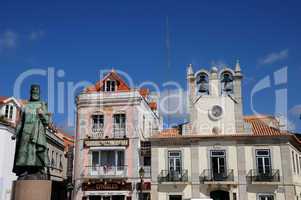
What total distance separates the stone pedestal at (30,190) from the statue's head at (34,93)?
7.88 ft

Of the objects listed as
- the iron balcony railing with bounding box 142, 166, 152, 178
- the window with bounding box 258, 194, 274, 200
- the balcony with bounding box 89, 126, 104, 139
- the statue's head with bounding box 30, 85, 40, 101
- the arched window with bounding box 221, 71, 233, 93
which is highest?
the arched window with bounding box 221, 71, 233, 93

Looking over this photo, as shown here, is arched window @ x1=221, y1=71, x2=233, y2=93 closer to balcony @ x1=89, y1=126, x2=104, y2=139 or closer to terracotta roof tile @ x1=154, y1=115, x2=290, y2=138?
terracotta roof tile @ x1=154, y1=115, x2=290, y2=138

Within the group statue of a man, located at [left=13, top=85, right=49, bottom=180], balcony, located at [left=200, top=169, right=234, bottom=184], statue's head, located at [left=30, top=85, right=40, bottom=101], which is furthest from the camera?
balcony, located at [left=200, top=169, right=234, bottom=184]

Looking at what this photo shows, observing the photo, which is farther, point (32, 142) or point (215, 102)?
point (215, 102)

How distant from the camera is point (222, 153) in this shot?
29609 millimetres

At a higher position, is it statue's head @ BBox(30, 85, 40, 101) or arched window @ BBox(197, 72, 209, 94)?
arched window @ BBox(197, 72, 209, 94)

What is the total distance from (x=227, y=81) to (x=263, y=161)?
6.93 meters

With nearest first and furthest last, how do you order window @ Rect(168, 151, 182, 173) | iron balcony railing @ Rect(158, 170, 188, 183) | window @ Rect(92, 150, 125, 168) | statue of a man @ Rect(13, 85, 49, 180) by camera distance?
statue of a man @ Rect(13, 85, 49, 180), iron balcony railing @ Rect(158, 170, 188, 183), window @ Rect(168, 151, 182, 173), window @ Rect(92, 150, 125, 168)

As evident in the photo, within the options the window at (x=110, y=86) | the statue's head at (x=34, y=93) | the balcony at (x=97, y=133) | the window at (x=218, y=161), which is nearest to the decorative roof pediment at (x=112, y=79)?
the window at (x=110, y=86)

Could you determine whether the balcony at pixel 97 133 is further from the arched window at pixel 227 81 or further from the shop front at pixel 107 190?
the arched window at pixel 227 81

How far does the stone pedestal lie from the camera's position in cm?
977

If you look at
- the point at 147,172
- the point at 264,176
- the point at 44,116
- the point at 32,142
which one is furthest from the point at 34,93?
the point at 264,176

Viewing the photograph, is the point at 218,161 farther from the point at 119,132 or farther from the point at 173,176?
the point at 119,132

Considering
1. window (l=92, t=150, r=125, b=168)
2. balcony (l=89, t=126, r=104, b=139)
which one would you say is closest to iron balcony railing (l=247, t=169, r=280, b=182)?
window (l=92, t=150, r=125, b=168)
